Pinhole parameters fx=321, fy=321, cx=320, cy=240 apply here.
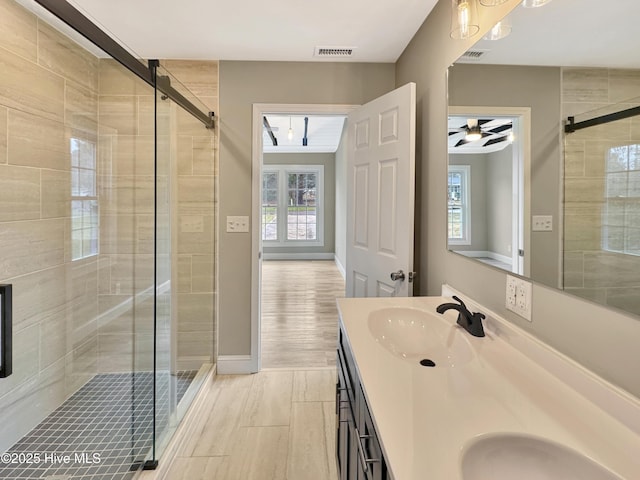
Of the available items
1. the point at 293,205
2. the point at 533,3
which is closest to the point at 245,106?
the point at 533,3

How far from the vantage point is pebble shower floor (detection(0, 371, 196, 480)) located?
162cm

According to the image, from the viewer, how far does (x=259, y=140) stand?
2.58 metres

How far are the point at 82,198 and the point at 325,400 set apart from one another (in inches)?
86.0

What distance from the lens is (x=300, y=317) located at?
3979mm

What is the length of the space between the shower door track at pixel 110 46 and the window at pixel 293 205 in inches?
235

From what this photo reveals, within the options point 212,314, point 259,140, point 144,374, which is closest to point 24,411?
point 144,374

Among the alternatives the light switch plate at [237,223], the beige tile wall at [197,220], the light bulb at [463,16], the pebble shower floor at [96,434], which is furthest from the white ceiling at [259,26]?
the pebble shower floor at [96,434]

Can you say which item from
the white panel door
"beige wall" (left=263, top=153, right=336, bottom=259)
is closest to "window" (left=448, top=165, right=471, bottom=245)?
the white panel door

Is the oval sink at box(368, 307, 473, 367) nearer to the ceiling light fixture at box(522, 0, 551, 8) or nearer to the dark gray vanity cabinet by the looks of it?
the dark gray vanity cabinet

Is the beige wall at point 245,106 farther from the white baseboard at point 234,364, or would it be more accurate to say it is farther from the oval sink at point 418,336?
the oval sink at point 418,336

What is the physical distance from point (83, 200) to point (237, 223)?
104cm

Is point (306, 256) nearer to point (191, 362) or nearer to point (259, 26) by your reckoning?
point (191, 362)

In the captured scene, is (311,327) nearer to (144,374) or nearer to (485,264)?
(144,374)

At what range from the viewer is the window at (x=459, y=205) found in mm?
1567
